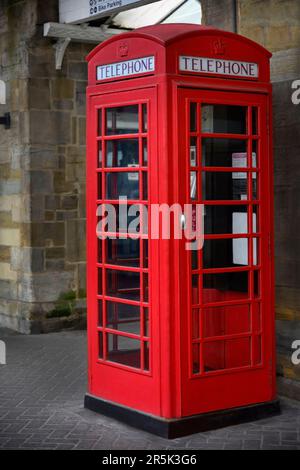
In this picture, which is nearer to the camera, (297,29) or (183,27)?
(183,27)

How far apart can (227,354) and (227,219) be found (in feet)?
3.13

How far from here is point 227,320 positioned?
582 centimetres

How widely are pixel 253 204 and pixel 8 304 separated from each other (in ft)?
16.3

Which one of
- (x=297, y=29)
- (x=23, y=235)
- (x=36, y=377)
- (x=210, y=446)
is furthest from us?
(x=23, y=235)

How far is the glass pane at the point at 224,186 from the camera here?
5.62 meters

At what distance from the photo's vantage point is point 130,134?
18.3 feet

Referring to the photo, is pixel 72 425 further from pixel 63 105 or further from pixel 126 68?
pixel 63 105

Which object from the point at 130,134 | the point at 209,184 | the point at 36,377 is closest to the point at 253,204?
the point at 209,184

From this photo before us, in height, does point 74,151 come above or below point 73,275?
above

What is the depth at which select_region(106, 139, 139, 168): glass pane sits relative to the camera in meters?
5.59

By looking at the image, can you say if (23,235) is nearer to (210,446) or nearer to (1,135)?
(1,135)

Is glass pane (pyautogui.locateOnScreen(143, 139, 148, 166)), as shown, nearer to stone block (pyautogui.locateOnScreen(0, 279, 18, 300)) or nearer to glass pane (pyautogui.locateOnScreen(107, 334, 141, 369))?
glass pane (pyautogui.locateOnScreen(107, 334, 141, 369))

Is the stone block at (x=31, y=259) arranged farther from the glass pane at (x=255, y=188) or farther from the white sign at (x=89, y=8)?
the glass pane at (x=255, y=188)

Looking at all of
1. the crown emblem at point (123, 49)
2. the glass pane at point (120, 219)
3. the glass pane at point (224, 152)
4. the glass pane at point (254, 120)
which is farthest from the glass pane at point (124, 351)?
the crown emblem at point (123, 49)
